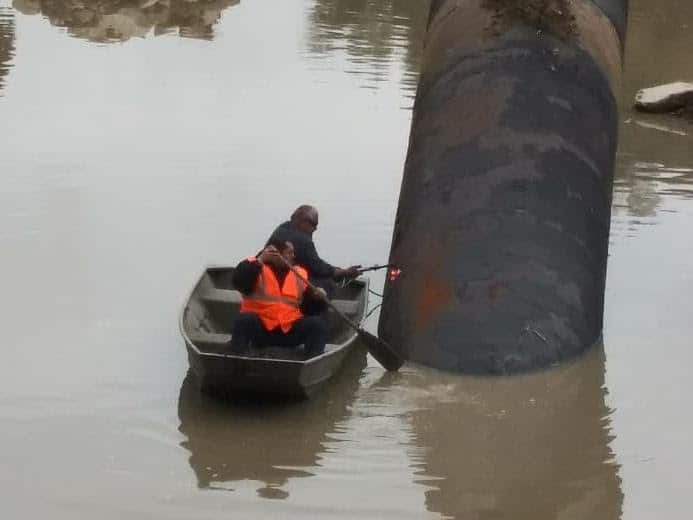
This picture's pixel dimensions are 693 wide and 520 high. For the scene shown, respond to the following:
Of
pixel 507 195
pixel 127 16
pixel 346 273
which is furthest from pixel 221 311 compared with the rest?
pixel 127 16

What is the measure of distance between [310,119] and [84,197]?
19.0 ft

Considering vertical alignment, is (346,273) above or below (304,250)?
below

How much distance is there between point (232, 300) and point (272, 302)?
50.9 inches

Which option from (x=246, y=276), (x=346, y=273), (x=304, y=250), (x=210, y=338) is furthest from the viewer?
(x=346, y=273)

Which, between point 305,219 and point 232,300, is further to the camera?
point 232,300

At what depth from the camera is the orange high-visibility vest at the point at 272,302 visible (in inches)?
352

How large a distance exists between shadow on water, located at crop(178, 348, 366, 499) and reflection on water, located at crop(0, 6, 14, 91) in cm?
1285

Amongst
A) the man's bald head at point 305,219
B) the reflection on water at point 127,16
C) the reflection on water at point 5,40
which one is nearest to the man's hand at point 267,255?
the man's bald head at point 305,219

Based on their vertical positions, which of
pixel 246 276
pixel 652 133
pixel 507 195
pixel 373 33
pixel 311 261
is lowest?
pixel 652 133

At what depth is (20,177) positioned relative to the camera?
14.8m

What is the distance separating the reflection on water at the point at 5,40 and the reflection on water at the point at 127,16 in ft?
2.44

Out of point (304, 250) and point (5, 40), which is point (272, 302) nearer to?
point (304, 250)

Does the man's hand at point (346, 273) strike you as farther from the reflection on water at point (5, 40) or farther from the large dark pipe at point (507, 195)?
the reflection on water at point (5, 40)

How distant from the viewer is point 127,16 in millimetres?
28984
